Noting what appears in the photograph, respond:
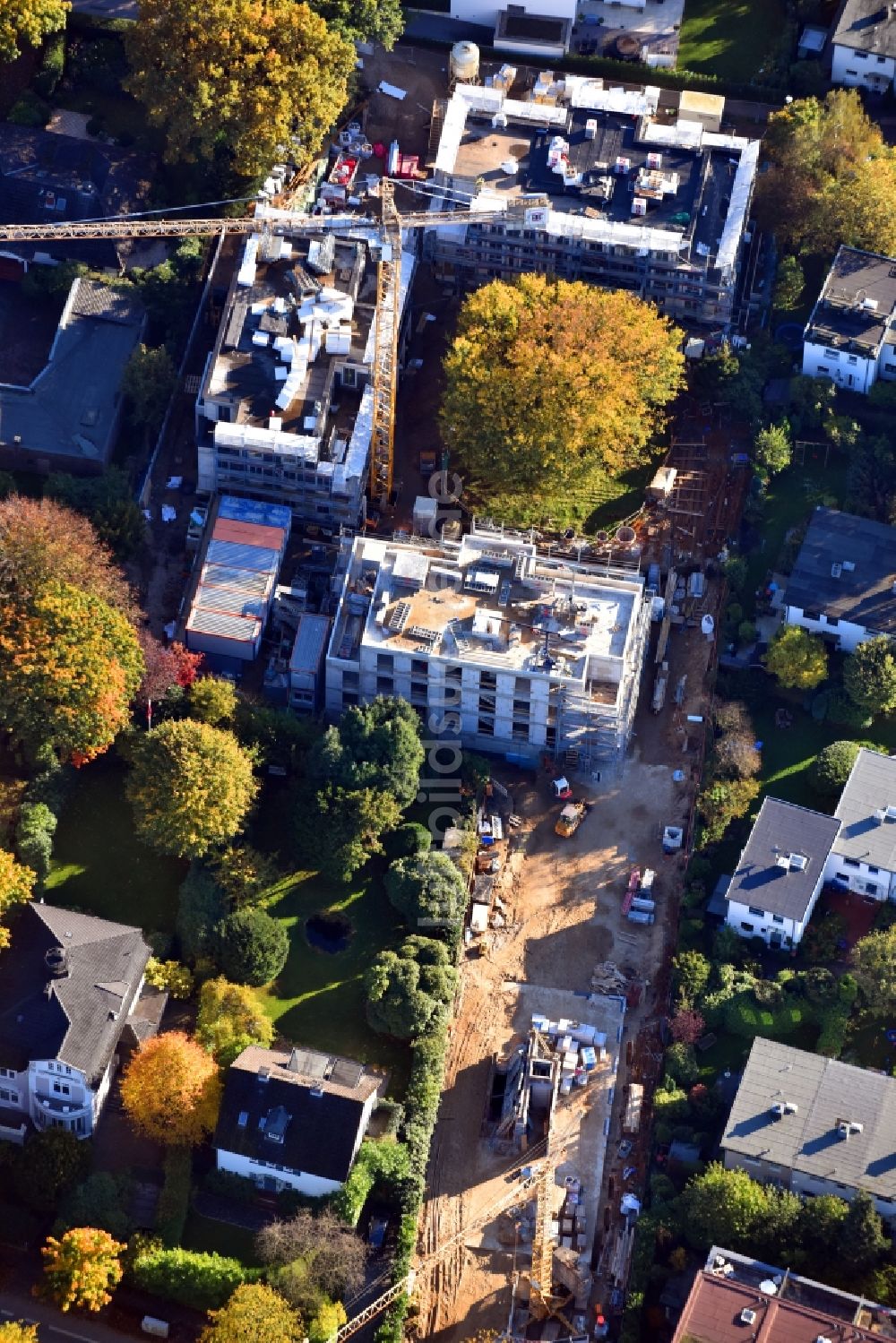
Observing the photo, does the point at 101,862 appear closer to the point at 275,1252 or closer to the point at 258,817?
the point at 258,817

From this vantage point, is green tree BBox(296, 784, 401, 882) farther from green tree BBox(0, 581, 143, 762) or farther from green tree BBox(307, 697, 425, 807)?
green tree BBox(0, 581, 143, 762)

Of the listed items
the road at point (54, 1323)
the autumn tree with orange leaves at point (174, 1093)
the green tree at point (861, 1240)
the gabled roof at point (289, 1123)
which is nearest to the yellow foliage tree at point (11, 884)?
the autumn tree with orange leaves at point (174, 1093)

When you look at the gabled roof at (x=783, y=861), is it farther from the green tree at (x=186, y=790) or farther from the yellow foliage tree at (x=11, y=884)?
the yellow foliage tree at (x=11, y=884)

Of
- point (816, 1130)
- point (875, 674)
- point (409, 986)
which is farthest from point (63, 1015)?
point (875, 674)

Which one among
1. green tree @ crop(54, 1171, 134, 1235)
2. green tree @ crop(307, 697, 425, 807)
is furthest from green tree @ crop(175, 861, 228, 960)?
green tree @ crop(54, 1171, 134, 1235)

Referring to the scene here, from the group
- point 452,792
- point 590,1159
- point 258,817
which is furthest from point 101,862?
point 590,1159
